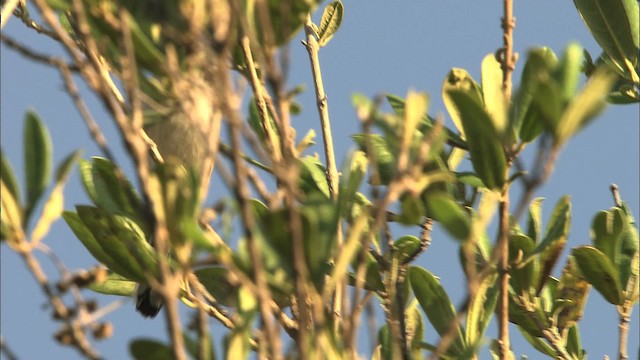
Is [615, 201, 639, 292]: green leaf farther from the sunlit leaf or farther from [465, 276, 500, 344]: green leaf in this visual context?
the sunlit leaf

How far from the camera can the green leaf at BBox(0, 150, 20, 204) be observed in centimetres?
→ 201

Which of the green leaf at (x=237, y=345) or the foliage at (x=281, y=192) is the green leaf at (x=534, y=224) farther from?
the green leaf at (x=237, y=345)

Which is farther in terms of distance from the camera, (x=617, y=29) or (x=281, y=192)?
(x=617, y=29)

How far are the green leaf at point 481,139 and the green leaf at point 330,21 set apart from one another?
1.80 m

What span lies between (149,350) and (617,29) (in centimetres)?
190

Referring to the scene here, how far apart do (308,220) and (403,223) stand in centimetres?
27

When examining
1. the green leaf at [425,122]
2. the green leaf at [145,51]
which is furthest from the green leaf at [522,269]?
the green leaf at [145,51]

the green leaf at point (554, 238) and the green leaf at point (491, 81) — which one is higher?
the green leaf at point (491, 81)

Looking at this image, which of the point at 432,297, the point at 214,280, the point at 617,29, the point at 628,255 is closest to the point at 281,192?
the point at 432,297

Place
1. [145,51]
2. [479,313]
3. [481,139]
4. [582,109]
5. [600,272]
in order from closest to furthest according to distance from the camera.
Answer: [582,109] → [145,51] → [481,139] → [479,313] → [600,272]

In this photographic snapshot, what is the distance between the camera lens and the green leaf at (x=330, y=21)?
404cm

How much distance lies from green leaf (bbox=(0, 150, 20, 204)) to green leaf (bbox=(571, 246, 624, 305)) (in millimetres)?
1534

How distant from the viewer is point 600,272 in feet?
10.2

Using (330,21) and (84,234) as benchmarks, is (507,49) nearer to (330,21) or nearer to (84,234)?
(84,234)
